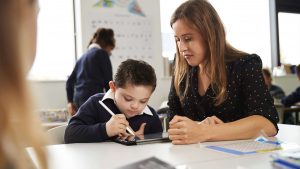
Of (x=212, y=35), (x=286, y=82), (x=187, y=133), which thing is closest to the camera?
(x=187, y=133)

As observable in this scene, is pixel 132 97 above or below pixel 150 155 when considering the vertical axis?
above

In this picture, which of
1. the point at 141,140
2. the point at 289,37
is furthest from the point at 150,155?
the point at 289,37

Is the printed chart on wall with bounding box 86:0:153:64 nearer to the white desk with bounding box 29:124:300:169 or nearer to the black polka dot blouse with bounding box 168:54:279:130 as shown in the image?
the black polka dot blouse with bounding box 168:54:279:130

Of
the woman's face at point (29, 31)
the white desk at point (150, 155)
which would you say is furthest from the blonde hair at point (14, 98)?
the white desk at point (150, 155)

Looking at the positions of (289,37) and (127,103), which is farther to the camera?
(289,37)

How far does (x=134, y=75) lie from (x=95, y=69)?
1.60m

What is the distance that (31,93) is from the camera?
0.36 meters

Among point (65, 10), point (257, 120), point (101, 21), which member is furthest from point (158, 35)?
point (257, 120)

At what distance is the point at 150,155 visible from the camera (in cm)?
106

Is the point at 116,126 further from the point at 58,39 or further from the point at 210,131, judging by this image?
the point at 58,39

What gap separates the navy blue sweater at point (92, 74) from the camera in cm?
306

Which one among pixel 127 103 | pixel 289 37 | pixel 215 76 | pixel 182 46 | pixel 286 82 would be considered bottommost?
pixel 286 82

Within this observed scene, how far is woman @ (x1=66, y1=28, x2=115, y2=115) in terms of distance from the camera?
10.1ft

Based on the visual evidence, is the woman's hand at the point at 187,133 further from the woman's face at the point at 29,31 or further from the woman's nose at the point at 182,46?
the woman's face at the point at 29,31
